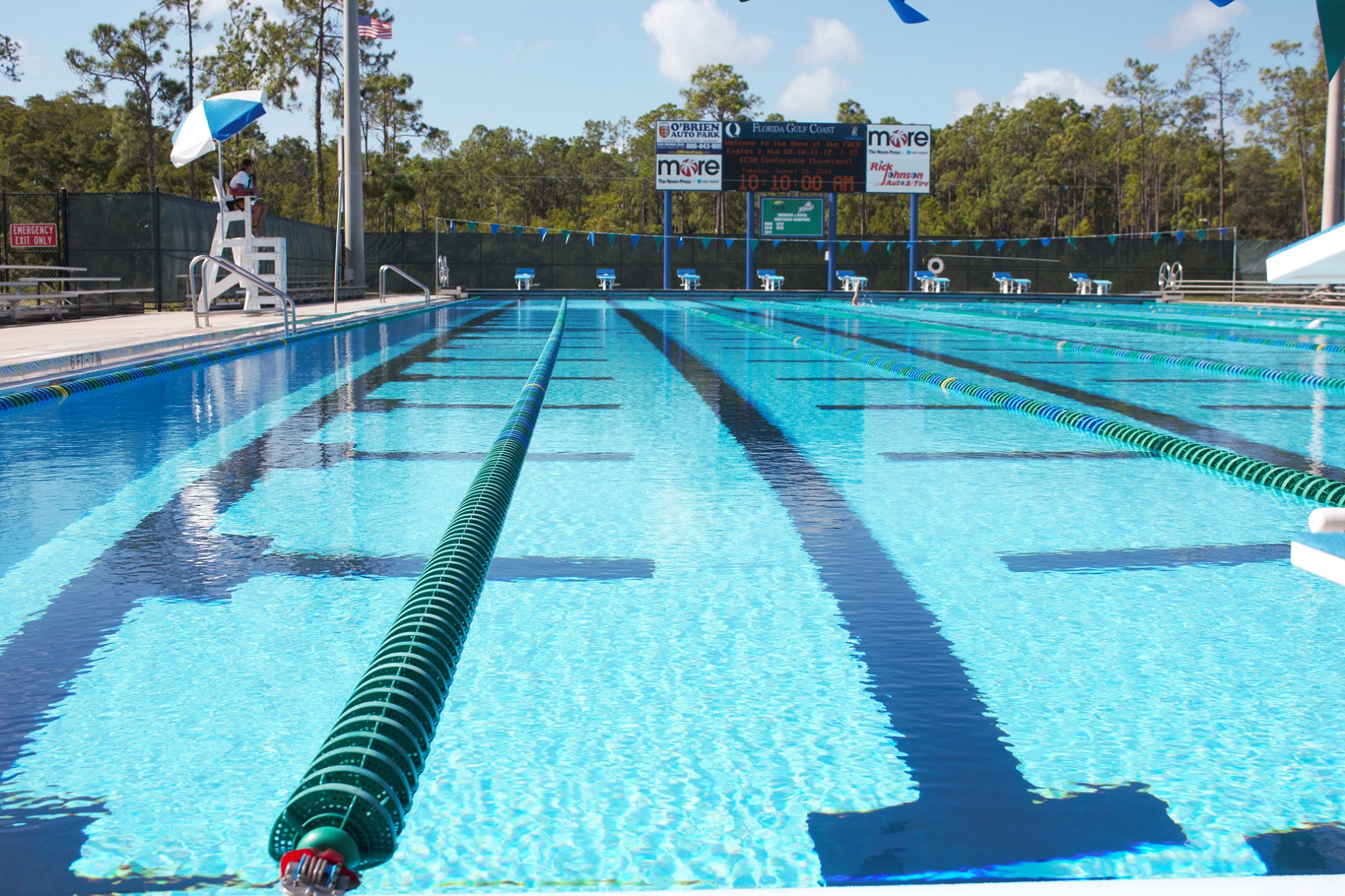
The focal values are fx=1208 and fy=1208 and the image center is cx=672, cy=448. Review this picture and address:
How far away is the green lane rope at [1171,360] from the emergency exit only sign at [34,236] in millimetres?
13054

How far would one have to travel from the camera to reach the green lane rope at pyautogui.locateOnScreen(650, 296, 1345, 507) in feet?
16.2

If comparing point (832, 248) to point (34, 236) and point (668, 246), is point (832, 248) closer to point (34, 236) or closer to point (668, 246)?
point (668, 246)

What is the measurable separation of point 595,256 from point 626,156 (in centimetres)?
5130

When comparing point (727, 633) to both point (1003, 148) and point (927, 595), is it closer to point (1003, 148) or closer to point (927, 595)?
point (927, 595)

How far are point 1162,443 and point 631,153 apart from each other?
7995 centimetres

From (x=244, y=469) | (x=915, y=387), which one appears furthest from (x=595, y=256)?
(x=244, y=469)

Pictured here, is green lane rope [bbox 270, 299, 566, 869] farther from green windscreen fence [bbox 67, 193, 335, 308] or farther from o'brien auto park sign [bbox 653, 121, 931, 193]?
o'brien auto park sign [bbox 653, 121, 931, 193]

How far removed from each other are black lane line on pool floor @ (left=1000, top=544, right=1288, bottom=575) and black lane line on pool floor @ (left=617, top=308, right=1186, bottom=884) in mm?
510

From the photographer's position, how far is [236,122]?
15102mm

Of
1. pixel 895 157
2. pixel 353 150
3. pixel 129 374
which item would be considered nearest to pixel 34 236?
pixel 353 150

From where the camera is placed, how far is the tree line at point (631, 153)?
45469 mm

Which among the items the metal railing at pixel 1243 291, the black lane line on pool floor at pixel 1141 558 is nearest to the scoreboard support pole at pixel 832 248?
the metal railing at pixel 1243 291

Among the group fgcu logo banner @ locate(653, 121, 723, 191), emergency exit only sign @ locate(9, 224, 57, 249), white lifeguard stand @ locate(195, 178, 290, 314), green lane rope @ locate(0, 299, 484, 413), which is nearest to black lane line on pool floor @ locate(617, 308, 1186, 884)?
green lane rope @ locate(0, 299, 484, 413)

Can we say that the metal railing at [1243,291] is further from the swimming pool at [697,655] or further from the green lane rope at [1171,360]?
the swimming pool at [697,655]
